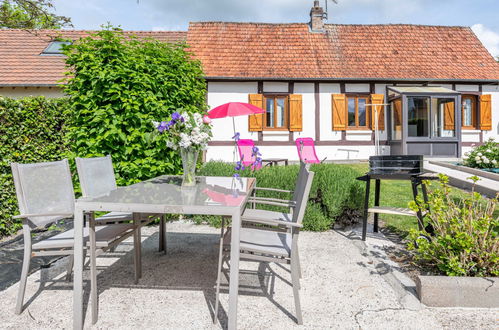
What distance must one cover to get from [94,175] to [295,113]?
9.95m

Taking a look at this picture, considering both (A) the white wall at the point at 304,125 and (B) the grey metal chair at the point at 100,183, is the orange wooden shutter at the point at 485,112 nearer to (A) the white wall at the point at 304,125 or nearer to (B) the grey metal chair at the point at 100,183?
(A) the white wall at the point at 304,125

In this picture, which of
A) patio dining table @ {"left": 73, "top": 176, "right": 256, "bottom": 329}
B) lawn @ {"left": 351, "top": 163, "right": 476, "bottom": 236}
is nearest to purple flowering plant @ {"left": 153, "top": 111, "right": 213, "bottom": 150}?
patio dining table @ {"left": 73, "top": 176, "right": 256, "bottom": 329}

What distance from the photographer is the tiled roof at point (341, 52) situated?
12.3 meters

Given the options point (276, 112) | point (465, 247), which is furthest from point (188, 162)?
point (276, 112)

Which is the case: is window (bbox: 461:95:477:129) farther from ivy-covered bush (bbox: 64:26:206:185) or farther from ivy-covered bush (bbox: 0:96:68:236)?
ivy-covered bush (bbox: 0:96:68:236)

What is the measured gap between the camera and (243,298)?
248 cm

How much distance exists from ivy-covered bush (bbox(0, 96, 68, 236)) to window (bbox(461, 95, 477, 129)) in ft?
46.6

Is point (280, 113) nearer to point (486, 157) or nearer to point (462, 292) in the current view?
point (486, 157)

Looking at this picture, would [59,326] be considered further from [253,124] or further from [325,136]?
[325,136]

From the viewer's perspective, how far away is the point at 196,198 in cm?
229

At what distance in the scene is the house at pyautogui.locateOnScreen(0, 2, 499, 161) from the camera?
1198 cm

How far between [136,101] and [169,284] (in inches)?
92.2

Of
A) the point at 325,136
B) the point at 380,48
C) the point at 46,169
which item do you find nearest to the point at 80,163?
the point at 46,169

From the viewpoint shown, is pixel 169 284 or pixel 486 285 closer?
pixel 486 285
